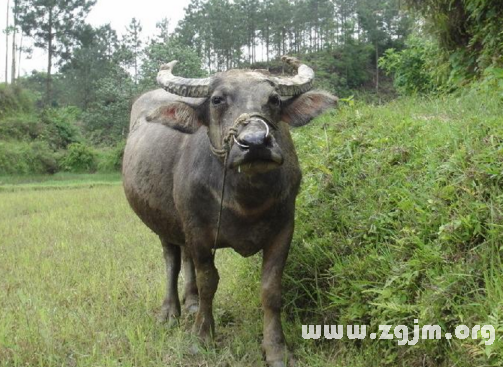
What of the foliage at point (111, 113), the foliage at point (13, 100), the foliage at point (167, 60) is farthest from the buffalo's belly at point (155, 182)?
the foliage at point (13, 100)

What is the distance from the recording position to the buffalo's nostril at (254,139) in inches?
93.4

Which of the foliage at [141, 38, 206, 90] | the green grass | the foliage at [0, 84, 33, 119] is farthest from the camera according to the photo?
the foliage at [0, 84, 33, 119]

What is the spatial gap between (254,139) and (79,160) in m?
24.1

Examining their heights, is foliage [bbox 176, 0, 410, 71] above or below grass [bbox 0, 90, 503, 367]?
above

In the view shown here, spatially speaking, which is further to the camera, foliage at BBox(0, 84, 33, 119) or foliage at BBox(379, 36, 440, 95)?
foliage at BBox(0, 84, 33, 119)

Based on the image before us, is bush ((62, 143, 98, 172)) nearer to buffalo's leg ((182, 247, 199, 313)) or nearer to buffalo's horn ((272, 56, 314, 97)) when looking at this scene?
buffalo's leg ((182, 247, 199, 313))

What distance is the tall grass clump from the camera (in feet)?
7.73

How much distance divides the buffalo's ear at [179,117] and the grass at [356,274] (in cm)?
117

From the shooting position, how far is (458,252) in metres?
2.51

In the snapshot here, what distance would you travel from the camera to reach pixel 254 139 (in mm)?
2373

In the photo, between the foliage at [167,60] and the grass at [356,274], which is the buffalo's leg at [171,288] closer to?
the grass at [356,274]

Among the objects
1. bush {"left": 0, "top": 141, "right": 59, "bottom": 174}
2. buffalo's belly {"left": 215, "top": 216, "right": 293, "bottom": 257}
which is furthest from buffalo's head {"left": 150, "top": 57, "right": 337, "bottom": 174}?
bush {"left": 0, "top": 141, "right": 59, "bottom": 174}

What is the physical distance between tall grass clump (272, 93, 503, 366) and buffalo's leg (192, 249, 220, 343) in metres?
0.59

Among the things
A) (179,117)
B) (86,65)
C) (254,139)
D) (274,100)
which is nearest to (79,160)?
(86,65)
